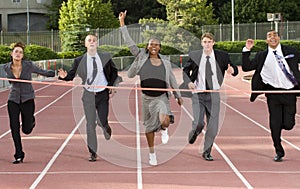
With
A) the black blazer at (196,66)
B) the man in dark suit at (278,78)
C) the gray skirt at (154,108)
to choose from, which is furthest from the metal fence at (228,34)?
the gray skirt at (154,108)

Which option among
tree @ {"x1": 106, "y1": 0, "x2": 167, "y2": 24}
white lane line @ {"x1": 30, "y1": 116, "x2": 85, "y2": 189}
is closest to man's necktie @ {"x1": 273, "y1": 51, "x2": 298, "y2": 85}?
white lane line @ {"x1": 30, "y1": 116, "x2": 85, "y2": 189}

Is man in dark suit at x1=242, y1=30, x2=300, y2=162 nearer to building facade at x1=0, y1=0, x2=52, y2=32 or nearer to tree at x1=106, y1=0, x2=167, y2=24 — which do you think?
tree at x1=106, y1=0, x2=167, y2=24

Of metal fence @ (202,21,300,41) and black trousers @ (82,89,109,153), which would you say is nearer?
black trousers @ (82,89,109,153)

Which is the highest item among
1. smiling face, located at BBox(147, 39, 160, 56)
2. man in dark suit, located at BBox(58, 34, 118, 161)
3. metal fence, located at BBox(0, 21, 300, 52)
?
metal fence, located at BBox(0, 21, 300, 52)

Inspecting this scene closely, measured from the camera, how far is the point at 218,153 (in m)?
10.9

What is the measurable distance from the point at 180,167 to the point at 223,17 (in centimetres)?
5991

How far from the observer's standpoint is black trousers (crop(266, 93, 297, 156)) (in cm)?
997

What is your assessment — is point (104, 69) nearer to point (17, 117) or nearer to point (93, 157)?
point (93, 157)

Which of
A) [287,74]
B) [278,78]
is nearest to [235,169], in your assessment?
[278,78]

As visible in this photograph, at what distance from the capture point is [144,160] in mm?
10289

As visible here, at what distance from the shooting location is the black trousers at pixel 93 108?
10.1 meters

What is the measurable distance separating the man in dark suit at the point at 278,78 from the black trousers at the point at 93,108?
87.0 inches

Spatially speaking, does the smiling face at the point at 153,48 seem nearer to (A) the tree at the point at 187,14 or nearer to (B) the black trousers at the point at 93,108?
(B) the black trousers at the point at 93,108

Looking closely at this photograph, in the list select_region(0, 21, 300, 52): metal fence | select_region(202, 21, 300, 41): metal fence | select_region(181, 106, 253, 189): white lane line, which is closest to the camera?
select_region(181, 106, 253, 189): white lane line
